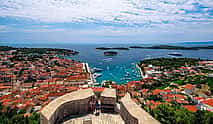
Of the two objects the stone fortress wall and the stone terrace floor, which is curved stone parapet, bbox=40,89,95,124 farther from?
the stone terrace floor

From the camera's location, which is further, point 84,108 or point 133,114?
point 84,108

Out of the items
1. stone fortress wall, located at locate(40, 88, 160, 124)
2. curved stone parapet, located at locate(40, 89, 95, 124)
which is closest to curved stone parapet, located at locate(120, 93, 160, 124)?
stone fortress wall, located at locate(40, 88, 160, 124)

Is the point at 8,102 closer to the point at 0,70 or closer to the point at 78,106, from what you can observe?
the point at 78,106

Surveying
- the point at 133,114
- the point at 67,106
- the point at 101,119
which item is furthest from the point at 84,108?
the point at 133,114

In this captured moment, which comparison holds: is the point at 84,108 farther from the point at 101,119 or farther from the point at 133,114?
the point at 133,114

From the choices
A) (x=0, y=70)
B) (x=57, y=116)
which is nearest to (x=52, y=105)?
(x=57, y=116)

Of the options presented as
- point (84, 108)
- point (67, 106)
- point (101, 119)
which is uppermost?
point (67, 106)
